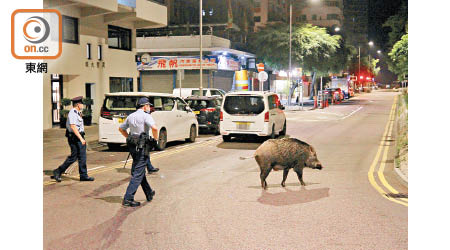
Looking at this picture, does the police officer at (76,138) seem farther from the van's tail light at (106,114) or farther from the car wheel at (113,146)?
the car wheel at (113,146)

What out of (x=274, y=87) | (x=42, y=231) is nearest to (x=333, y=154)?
(x=42, y=231)

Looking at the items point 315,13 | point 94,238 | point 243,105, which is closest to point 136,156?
point 94,238

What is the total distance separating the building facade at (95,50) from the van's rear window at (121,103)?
27.2 feet

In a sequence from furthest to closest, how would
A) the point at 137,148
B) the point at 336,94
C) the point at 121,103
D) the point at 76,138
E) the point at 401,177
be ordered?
1. the point at 336,94
2. the point at 121,103
3. the point at 401,177
4. the point at 76,138
5. the point at 137,148

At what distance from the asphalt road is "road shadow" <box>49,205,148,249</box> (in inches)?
0.5

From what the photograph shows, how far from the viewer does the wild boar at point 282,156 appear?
33.2 feet

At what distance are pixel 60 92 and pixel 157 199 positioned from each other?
17252 millimetres

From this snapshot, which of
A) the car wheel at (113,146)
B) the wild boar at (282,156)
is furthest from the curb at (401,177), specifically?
the car wheel at (113,146)

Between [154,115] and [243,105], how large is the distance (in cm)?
356

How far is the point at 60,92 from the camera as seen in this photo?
25.0 m

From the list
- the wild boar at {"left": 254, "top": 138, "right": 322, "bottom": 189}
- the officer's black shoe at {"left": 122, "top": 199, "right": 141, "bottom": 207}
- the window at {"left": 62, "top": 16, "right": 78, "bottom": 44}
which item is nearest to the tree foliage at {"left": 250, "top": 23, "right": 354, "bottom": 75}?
the window at {"left": 62, "top": 16, "right": 78, "bottom": 44}

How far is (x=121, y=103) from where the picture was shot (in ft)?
52.5

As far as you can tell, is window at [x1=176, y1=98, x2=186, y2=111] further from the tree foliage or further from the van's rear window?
the tree foliage

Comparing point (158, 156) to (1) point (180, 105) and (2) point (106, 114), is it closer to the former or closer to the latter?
(2) point (106, 114)
